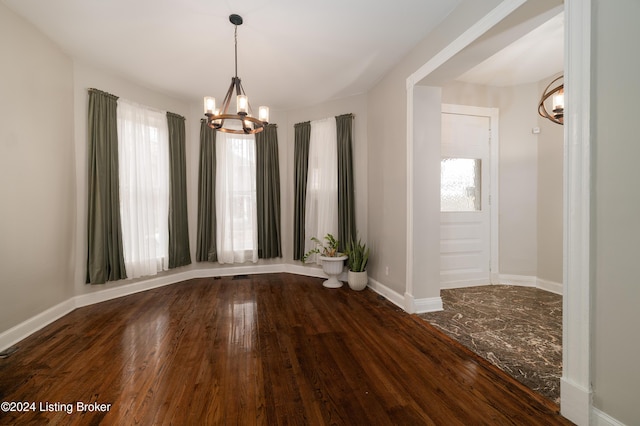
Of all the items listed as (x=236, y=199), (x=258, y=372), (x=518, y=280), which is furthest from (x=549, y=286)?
(x=236, y=199)

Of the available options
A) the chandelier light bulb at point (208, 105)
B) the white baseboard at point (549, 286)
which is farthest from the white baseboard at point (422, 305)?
the chandelier light bulb at point (208, 105)

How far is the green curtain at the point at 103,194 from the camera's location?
335 centimetres

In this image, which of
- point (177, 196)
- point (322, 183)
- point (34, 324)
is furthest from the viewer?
point (322, 183)

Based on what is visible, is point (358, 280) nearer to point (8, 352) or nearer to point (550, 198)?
point (550, 198)

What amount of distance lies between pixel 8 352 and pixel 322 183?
3835 millimetres

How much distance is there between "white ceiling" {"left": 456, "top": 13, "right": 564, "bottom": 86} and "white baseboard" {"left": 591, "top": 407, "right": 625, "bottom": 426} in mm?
3053

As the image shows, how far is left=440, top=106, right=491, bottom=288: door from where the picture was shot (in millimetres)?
3947

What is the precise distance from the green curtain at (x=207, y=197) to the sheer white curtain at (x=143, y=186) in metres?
0.51

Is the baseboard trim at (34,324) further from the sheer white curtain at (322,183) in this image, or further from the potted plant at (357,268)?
the potted plant at (357,268)

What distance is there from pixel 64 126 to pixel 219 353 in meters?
3.10

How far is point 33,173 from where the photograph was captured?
2.67 meters

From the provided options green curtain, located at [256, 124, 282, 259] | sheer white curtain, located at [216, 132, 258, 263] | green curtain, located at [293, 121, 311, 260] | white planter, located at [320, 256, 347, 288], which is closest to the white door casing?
white planter, located at [320, 256, 347, 288]

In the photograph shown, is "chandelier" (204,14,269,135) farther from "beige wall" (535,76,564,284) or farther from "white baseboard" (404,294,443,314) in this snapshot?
"beige wall" (535,76,564,284)

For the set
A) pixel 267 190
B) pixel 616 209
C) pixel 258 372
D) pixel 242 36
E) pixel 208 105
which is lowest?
pixel 258 372
